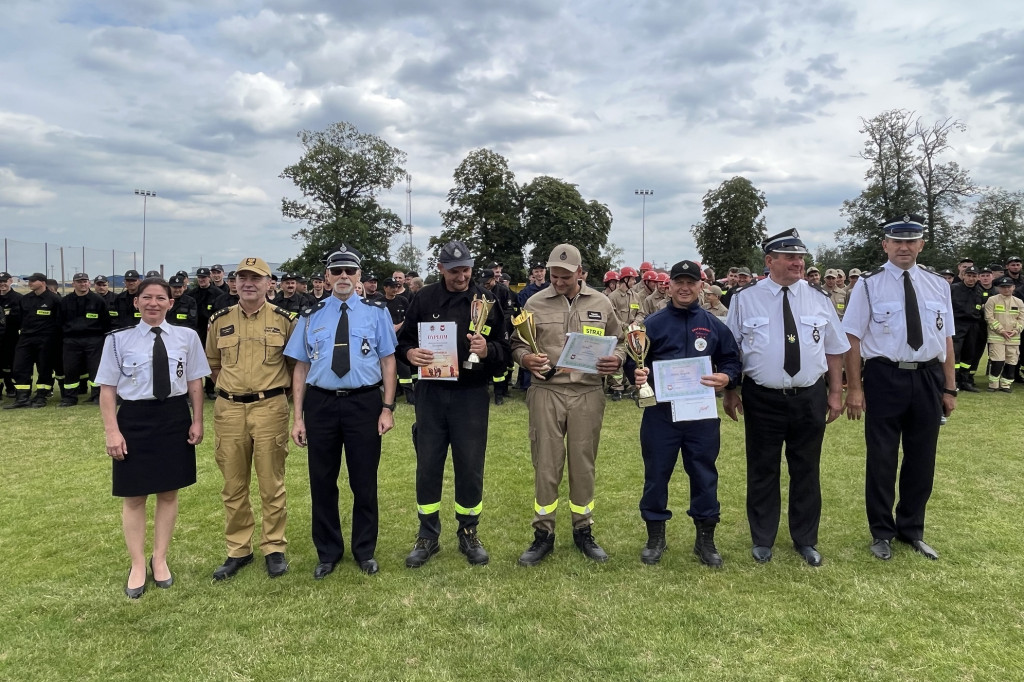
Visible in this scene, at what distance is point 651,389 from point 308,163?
144 ft

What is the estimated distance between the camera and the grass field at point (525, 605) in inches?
126

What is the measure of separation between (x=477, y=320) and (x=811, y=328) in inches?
96.6

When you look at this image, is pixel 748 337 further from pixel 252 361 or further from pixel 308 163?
pixel 308 163

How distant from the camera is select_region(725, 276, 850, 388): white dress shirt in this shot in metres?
4.35

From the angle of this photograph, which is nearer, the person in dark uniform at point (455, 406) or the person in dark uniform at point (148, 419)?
the person in dark uniform at point (148, 419)

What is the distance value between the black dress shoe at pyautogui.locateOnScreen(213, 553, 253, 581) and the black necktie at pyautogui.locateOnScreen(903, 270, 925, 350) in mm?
5212

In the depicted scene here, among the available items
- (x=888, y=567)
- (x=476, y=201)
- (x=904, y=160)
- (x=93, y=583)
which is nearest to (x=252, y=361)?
(x=93, y=583)

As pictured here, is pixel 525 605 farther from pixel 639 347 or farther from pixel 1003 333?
pixel 1003 333

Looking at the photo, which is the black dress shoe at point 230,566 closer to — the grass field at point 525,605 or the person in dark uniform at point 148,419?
the grass field at point 525,605

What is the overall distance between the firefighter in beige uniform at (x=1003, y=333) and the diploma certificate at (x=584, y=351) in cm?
1102

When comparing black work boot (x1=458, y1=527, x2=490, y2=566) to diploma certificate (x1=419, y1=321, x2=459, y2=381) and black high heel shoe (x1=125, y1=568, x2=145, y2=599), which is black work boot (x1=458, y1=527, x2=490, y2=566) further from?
black high heel shoe (x1=125, y1=568, x2=145, y2=599)

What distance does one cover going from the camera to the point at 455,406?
4500mm

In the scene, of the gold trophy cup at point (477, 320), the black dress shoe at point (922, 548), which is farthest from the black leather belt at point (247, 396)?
the black dress shoe at point (922, 548)

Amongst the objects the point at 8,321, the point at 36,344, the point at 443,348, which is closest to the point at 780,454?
the point at 443,348
